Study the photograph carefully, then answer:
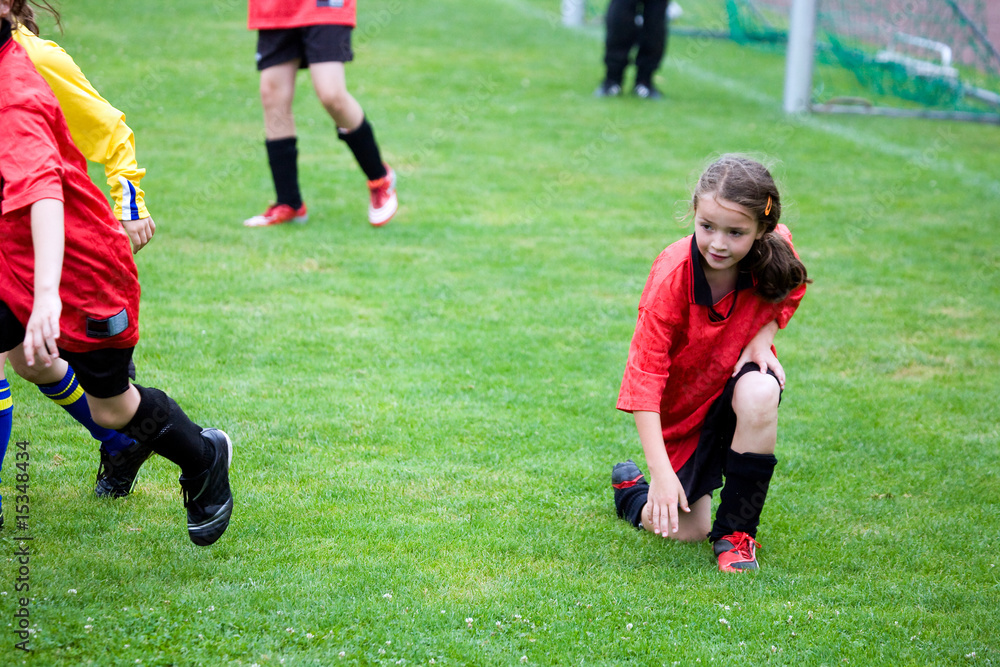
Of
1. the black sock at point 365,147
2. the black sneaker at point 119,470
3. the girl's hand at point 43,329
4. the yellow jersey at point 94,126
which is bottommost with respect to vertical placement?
the black sneaker at point 119,470

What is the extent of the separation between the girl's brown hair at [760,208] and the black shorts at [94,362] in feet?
5.31

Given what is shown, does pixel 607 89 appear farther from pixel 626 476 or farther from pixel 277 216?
pixel 626 476

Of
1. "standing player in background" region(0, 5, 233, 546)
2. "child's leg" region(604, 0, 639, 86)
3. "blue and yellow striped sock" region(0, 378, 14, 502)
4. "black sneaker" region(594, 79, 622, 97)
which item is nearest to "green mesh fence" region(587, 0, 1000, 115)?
"child's leg" region(604, 0, 639, 86)

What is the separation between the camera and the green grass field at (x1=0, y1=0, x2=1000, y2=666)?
2.57 meters

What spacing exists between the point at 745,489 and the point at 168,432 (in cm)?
165

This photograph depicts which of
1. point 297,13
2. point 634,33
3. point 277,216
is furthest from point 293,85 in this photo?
point 634,33

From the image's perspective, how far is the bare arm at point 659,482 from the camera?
8.86 feet

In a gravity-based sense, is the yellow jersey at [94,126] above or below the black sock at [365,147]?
above

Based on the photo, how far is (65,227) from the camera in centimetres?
245

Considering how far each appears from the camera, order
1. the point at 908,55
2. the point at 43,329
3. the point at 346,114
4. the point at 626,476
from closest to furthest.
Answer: the point at 43,329 → the point at 626,476 → the point at 346,114 → the point at 908,55

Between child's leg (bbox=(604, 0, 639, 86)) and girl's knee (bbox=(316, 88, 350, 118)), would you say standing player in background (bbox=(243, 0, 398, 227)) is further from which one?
child's leg (bbox=(604, 0, 639, 86))

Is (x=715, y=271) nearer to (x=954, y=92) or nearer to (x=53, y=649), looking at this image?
(x=53, y=649)

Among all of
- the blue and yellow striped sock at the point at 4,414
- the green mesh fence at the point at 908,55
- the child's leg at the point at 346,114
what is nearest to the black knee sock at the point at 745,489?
the blue and yellow striped sock at the point at 4,414

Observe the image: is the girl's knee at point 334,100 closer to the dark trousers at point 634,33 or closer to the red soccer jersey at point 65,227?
the red soccer jersey at point 65,227
